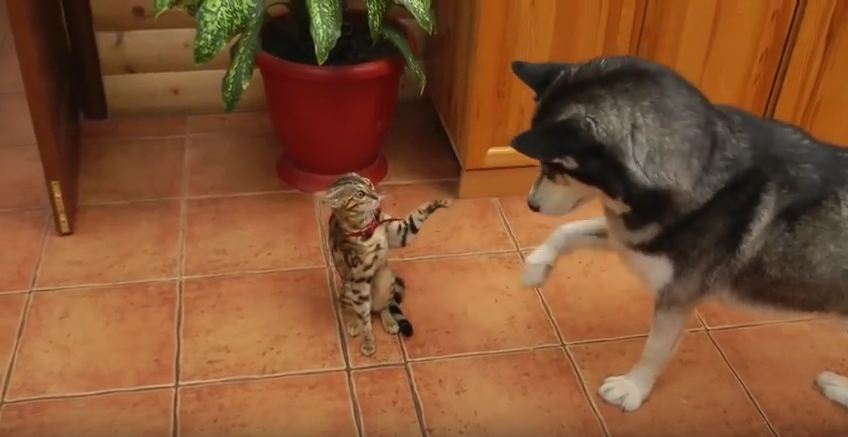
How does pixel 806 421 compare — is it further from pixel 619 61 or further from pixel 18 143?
pixel 18 143

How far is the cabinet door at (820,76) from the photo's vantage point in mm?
2225

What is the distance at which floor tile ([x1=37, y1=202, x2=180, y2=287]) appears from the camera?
82.7 inches

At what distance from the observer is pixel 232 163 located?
256cm

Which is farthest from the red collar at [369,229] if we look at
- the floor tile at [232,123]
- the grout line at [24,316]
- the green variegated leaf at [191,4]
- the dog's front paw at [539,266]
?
the floor tile at [232,123]

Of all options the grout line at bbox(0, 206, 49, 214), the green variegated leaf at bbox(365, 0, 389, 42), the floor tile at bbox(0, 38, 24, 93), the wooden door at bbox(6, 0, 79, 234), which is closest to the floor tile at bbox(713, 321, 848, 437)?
the green variegated leaf at bbox(365, 0, 389, 42)

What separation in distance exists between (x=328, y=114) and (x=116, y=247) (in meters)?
0.65

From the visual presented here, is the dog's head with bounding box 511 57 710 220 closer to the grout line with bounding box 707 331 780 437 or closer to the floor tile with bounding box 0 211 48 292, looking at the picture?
the grout line with bounding box 707 331 780 437

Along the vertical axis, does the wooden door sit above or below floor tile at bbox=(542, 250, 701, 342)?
above

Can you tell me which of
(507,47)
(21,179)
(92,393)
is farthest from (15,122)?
(507,47)

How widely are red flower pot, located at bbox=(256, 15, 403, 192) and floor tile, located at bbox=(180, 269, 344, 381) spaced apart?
15.4 inches

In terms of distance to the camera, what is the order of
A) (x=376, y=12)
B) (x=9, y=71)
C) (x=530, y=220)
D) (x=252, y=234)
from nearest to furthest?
(x=376, y=12) < (x=252, y=234) < (x=530, y=220) < (x=9, y=71)

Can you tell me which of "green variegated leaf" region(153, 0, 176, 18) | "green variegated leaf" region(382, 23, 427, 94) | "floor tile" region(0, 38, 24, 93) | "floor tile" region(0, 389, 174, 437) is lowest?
"floor tile" region(0, 389, 174, 437)

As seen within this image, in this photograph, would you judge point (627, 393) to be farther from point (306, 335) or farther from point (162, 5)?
point (162, 5)

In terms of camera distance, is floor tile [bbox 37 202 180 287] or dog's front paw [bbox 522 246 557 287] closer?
dog's front paw [bbox 522 246 557 287]
